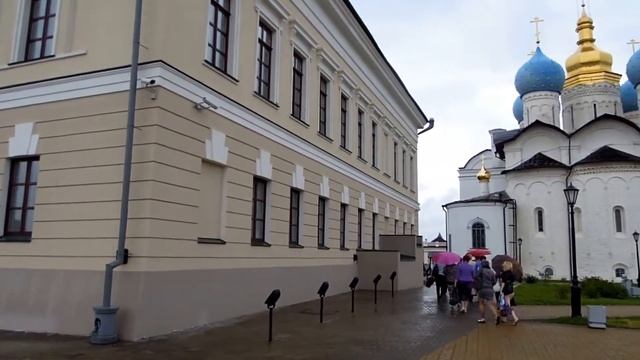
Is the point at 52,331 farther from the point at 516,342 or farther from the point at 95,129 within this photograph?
the point at 516,342

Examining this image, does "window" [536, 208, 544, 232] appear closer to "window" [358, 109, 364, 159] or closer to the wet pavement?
"window" [358, 109, 364, 159]

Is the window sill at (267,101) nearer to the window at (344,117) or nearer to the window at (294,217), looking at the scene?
the window at (294,217)

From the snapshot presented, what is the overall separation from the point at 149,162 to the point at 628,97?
178 ft

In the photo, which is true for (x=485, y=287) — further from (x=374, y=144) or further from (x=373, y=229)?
(x=374, y=144)

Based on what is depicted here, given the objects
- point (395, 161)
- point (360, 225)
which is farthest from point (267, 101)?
point (395, 161)

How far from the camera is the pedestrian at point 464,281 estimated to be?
612 inches

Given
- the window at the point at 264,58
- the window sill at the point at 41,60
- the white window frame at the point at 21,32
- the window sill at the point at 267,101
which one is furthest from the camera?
the window at the point at 264,58

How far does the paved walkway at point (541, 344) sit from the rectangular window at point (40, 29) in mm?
10306

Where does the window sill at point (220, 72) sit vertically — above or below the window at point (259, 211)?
above

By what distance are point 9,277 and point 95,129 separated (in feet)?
11.8

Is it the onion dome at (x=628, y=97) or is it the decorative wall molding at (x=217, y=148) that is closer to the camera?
the decorative wall molding at (x=217, y=148)

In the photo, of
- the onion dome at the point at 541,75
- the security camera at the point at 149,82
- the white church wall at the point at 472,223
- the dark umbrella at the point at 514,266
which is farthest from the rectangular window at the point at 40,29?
the onion dome at the point at 541,75

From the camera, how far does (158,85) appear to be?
34.0 feet

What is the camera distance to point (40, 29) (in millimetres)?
12195
